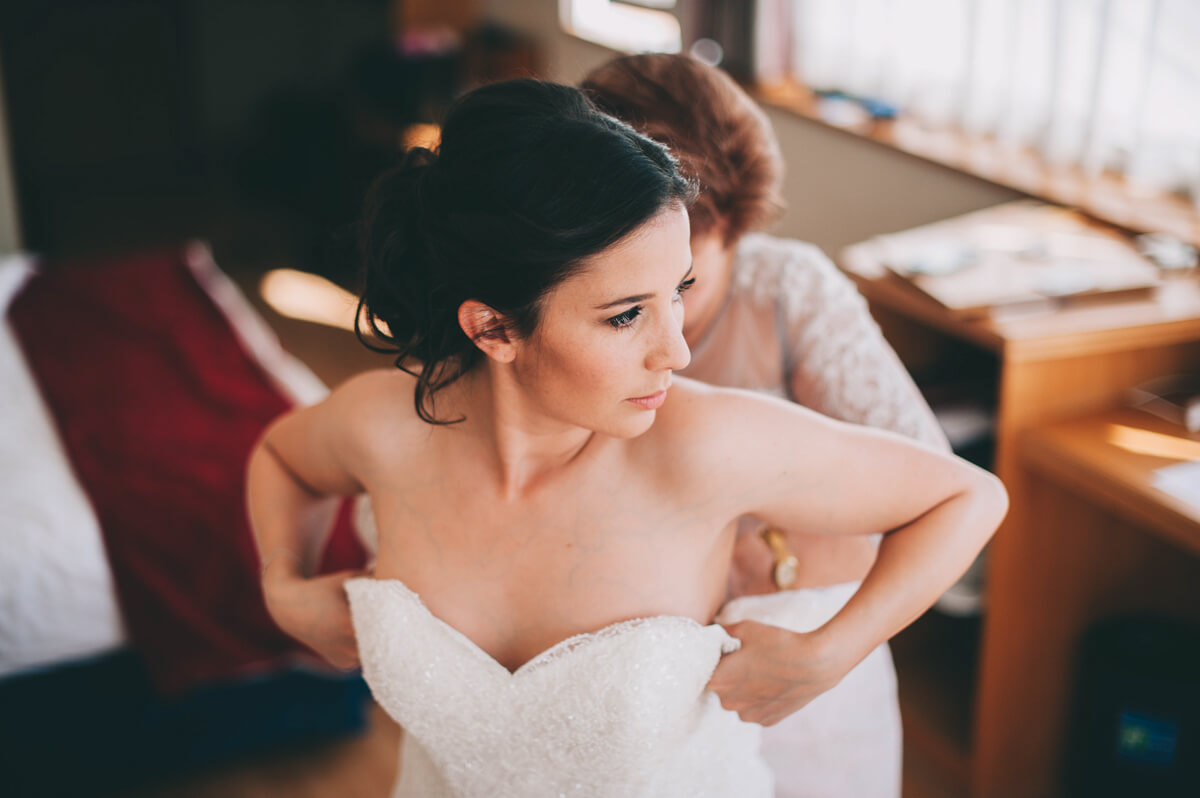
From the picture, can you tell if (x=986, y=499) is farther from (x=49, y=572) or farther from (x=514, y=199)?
(x=49, y=572)

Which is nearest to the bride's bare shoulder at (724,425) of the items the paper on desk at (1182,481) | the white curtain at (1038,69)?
the paper on desk at (1182,481)

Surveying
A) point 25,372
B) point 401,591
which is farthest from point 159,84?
point 401,591

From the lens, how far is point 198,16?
6.90 meters

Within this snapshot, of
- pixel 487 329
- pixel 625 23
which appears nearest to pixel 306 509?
pixel 487 329

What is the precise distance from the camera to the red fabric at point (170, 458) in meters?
2.17

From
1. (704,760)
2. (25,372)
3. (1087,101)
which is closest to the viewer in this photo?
(704,760)

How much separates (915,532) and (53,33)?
7.10 meters

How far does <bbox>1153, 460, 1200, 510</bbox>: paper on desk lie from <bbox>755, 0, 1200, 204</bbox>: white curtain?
0.79 meters

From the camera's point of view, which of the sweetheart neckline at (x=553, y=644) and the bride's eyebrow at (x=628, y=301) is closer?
the bride's eyebrow at (x=628, y=301)

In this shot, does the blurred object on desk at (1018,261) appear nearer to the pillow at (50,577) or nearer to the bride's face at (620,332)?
the bride's face at (620,332)

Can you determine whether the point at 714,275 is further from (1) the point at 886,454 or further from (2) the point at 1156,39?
(2) the point at 1156,39

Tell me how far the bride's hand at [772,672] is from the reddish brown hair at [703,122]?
1.58ft

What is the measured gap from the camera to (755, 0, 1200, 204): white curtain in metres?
2.27

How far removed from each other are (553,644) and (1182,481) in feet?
3.63
